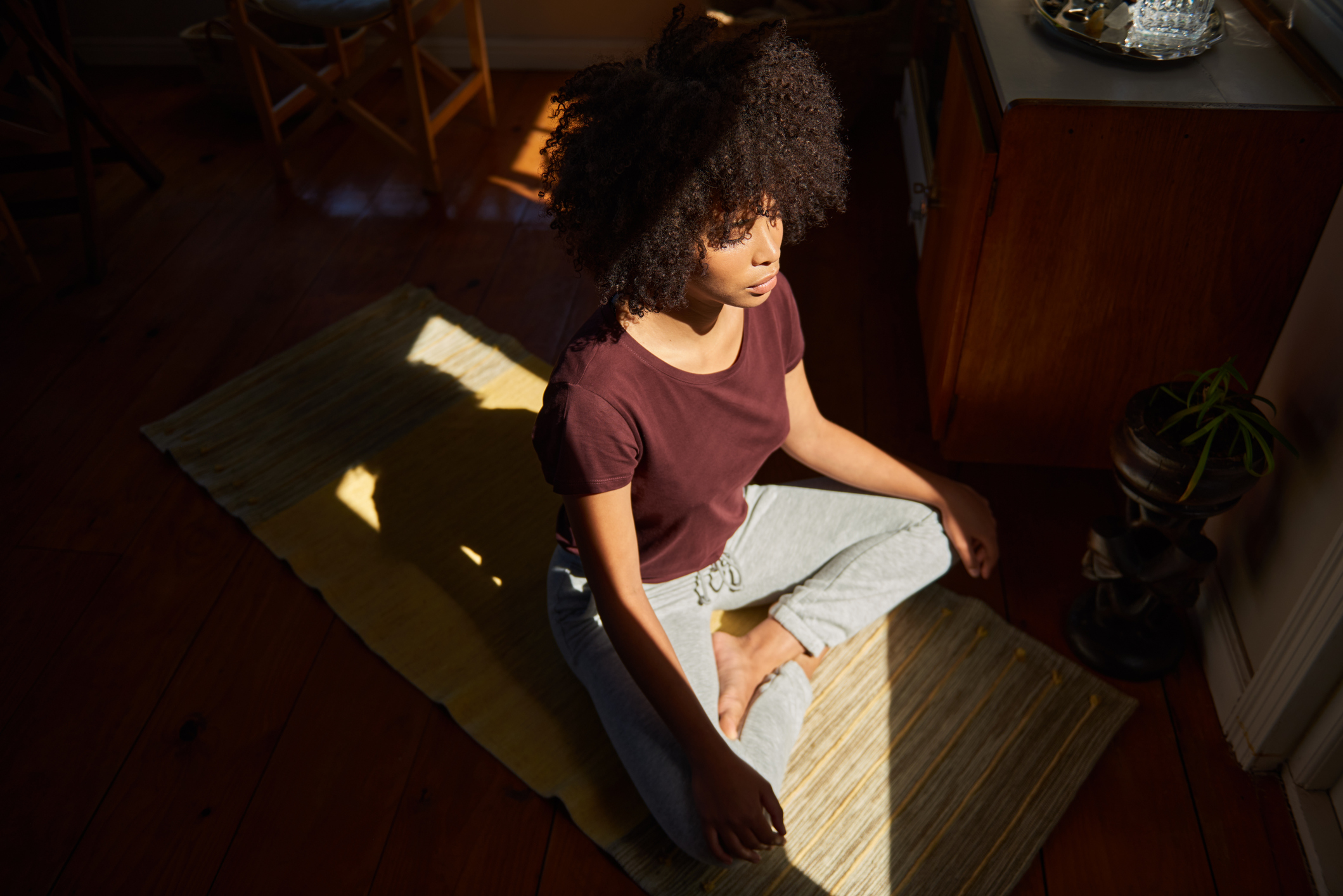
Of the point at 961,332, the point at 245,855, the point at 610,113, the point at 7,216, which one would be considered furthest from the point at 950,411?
the point at 7,216

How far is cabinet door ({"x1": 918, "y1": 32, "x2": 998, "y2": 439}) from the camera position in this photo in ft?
4.43

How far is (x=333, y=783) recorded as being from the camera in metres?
1.38

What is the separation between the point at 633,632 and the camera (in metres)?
1.16

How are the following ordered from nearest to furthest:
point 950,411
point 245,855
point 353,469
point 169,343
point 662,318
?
point 662,318
point 245,855
point 950,411
point 353,469
point 169,343

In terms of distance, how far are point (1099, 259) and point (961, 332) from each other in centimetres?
22

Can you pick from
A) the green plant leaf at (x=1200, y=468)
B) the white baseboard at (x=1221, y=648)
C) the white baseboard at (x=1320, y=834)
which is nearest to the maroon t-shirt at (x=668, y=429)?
the green plant leaf at (x=1200, y=468)

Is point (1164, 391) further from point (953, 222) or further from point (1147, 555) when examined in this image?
point (953, 222)

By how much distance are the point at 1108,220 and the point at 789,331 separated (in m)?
0.46

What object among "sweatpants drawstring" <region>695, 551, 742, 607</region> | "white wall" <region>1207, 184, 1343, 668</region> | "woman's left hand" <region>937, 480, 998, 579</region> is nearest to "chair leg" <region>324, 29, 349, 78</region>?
"sweatpants drawstring" <region>695, 551, 742, 607</region>

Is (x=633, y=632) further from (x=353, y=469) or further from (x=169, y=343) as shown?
(x=169, y=343)

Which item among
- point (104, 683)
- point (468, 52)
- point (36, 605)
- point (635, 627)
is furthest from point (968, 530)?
point (468, 52)

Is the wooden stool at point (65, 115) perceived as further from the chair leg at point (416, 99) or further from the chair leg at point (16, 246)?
the chair leg at point (416, 99)

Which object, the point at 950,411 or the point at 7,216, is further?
the point at 7,216

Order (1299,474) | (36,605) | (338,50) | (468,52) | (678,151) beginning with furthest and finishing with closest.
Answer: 1. (468,52)
2. (338,50)
3. (36,605)
4. (1299,474)
5. (678,151)
